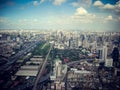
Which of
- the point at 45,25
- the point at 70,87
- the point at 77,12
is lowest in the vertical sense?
the point at 70,87

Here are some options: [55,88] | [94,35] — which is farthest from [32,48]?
[94,35]

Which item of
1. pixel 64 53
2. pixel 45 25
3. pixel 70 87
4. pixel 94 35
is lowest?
pixel 70 87

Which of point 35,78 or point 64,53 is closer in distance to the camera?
point 35,78

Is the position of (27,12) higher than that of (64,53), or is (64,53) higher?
(27,12)

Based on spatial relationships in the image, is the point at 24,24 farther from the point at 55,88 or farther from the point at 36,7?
the point at 55,88

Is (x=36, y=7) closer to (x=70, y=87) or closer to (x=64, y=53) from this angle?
(x=64, y=53)

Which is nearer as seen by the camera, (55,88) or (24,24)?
(55,88)

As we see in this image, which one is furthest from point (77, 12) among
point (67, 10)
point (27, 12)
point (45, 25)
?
point (27, 12)

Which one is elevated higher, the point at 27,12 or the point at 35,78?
the point at 27,12
